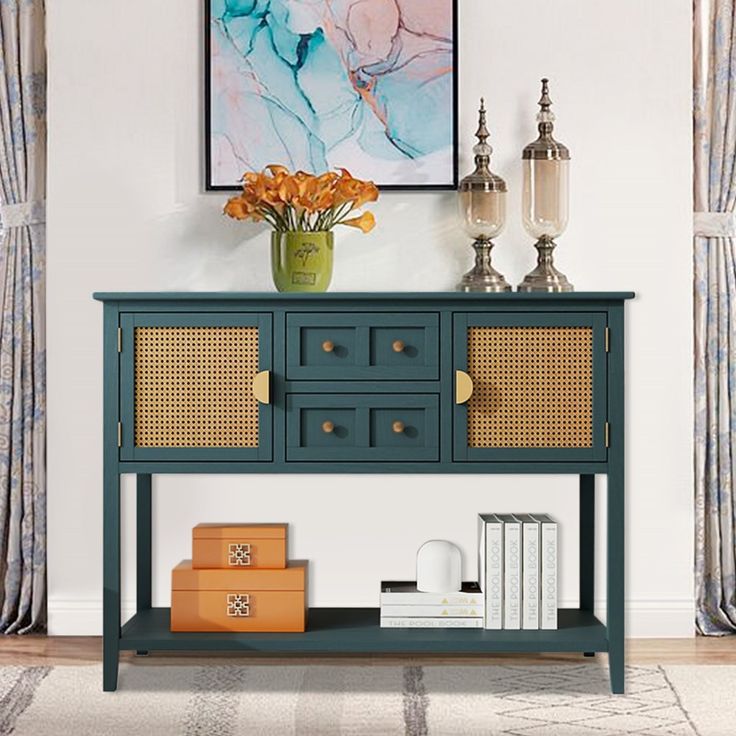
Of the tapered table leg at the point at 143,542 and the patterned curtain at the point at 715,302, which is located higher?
the patterned curtain at the point at 715,302

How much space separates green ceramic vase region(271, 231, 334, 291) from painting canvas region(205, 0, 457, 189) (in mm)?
359

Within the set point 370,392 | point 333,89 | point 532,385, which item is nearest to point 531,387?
point 532,385

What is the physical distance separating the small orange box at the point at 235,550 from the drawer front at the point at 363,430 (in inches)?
11.7

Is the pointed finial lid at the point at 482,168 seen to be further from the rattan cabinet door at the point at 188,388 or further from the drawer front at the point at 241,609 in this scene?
the drawer front at the point at 241,609

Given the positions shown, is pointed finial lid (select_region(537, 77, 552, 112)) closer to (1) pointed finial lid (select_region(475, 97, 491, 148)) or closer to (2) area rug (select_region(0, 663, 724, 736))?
(1) pointed finial lid (select_region(475, 97, 491, 148))

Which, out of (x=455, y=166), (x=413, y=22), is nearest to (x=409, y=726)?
(x=455, y=166)

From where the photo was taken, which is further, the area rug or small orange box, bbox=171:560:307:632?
small orange box, bbox=171:560:307:632

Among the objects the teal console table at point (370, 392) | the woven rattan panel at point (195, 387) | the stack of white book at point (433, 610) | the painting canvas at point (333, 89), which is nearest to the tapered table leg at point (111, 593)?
the teal console table at point (370, 392)

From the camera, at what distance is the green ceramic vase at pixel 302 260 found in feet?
9.75

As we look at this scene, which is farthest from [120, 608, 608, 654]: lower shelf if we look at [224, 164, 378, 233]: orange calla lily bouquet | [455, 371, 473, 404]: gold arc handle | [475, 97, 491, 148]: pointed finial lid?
[475, 97, 491, 148]: pointed finial lid

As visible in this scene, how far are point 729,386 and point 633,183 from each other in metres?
0.65

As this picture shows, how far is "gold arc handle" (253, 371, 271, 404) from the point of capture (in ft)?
8.93

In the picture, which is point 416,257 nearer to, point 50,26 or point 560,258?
point 560,258

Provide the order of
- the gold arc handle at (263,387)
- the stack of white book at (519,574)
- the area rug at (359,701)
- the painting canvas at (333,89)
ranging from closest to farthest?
the area rug at (359,701) < the gold arc handle at (263,387) < the stack of white book at (519,574) < the painting canvas at (333,89)
